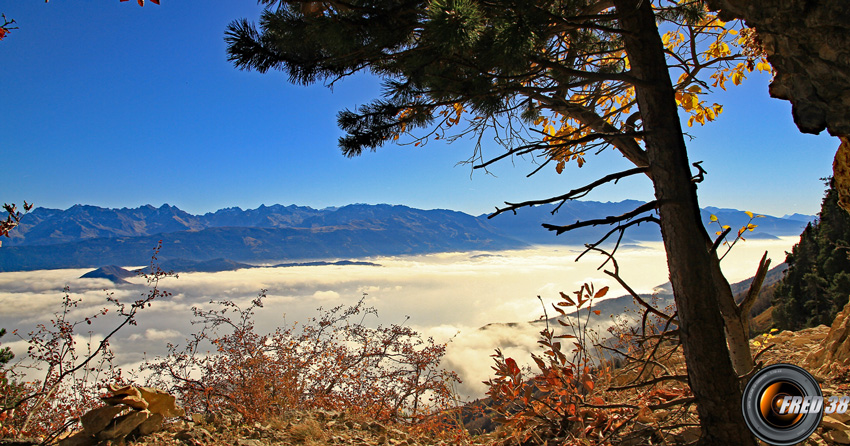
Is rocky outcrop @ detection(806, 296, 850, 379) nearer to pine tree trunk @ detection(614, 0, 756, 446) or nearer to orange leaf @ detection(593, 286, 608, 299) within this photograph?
pine tree trunk @ detection(614, 0, 756, 446)

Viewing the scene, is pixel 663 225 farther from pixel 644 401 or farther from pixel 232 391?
pixel 232 391

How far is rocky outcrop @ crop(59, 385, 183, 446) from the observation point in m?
3.38

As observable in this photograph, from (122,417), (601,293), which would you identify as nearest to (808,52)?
(601,293)

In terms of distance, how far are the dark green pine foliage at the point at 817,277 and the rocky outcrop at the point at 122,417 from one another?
2710cm

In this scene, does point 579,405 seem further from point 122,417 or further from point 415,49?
point 122,417

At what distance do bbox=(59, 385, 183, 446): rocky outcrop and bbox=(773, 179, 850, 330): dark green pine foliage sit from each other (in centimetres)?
2710

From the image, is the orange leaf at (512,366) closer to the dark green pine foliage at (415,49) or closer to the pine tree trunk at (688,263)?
the pine tree trunk at (688,263)

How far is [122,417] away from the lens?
351 cm

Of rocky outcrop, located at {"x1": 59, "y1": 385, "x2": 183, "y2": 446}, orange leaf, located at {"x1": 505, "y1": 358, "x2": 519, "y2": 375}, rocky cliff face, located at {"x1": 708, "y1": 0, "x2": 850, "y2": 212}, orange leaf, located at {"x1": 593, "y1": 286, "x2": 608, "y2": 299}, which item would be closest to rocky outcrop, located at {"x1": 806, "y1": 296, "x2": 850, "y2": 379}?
orange leaf, located at {"x1": 593, "y1": 286, "x2": 608, "y2": 299}

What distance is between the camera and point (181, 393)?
4.97 metres

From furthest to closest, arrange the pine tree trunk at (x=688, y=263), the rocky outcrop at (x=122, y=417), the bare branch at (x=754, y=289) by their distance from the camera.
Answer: the rocky outcrop at (x=122, y=417) < the bare branch at (x=754, y=289) < the pine tree trunk at (x=688, y=263)

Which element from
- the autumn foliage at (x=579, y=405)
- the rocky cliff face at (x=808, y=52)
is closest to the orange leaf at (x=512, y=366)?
the autumn foliage at (x=579, y=405)

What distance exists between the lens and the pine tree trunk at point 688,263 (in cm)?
236

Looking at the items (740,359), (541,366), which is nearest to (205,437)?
(541,366)
